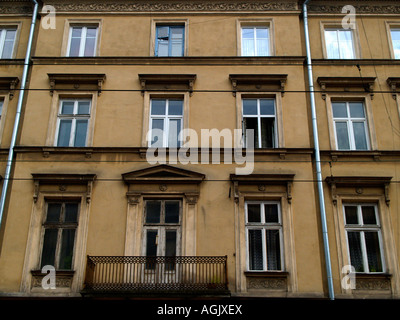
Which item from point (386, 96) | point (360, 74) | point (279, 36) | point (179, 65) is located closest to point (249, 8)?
point (279, 36)

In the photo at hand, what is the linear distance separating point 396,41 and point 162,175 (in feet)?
29.6

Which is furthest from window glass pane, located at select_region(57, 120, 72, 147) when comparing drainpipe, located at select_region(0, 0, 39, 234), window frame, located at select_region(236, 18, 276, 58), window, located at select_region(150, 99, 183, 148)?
window frame, located at select_region(236, 18, 276, 58)

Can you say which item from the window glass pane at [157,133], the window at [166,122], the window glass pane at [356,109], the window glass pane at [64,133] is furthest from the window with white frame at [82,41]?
the window glass pane at [356,109]

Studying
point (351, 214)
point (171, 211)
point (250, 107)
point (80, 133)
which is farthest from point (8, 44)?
point (351, 214)

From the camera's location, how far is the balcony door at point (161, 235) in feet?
38.3

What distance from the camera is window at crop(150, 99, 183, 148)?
13445 millimetres

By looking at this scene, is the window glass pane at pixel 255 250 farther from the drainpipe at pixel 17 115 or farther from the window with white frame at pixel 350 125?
the drainpipe at pixel 17 115

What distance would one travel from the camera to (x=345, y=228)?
40.4ft

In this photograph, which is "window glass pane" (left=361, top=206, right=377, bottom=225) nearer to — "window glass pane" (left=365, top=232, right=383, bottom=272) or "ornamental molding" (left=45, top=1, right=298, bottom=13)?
"window glass pane" (left=365, top=232, right=383, bottom=272)

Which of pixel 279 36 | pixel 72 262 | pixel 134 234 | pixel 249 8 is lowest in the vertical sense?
pixel 72 262

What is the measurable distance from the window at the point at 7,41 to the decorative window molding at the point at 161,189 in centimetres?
622
